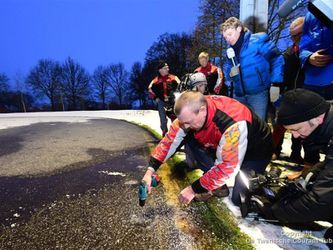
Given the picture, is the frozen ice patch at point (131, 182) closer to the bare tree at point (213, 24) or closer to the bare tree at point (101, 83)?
the bare tree at point (213, 24)

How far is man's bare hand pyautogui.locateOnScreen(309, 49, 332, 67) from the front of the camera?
8.27ft

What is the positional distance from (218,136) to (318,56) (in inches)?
53.4

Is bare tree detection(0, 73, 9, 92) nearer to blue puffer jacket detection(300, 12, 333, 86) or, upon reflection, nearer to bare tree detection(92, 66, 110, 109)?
bare tree detection(92, 66, 110, 109)

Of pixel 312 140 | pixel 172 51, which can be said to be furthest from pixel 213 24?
pixel 172 51

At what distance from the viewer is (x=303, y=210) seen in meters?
1.50

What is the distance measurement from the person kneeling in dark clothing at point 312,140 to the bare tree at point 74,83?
49.8 meters

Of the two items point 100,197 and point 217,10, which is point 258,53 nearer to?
point 100,197

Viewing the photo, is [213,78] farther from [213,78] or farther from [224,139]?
[224,139]

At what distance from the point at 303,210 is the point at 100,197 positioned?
2.05 meters

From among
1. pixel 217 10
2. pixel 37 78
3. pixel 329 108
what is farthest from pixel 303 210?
pixel 37 78

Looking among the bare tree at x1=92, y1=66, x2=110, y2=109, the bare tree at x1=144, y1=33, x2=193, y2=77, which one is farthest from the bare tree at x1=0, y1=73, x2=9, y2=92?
the bare tree at x1=144, y1=33, x2=193, y2=77

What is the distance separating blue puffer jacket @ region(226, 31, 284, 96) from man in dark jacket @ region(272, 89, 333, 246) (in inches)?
61.3

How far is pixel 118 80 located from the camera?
192 ft

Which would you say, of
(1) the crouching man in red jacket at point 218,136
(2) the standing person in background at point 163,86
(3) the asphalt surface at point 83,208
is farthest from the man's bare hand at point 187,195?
(2) the standing person in background at point 163,86
